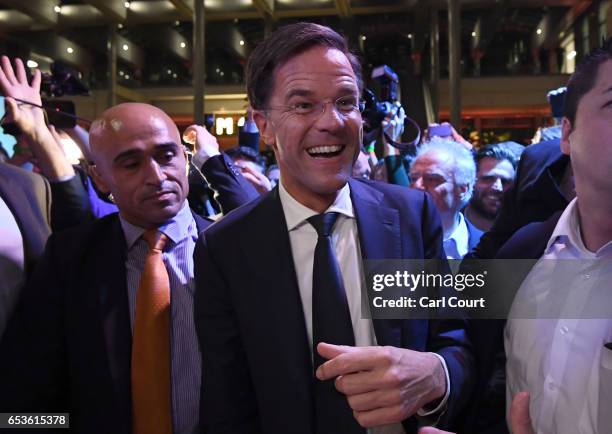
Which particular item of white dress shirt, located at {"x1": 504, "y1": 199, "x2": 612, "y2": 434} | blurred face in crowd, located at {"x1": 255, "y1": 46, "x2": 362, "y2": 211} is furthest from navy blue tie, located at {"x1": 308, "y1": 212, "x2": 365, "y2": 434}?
white dress shirt, located at {"x1": 504, "y1": 199, "x2": 612, "y2": 434}

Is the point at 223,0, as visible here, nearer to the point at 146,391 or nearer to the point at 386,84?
the point at 386,84

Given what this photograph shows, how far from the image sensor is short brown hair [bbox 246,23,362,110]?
0.87m

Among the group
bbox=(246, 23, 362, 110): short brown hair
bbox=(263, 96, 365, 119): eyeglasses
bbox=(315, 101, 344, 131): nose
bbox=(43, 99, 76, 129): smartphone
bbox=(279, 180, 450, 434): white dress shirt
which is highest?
bbox=(43, 99, 76, 129): smartphone

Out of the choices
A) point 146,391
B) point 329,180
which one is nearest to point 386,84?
point 329,180

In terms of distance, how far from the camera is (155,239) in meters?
1.12

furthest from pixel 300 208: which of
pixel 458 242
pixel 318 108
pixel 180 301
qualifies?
pixel 458 242

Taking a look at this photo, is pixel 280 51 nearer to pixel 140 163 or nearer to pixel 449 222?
pixel 140 163

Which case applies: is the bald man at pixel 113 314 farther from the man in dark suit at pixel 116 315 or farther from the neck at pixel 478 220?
the neck at pixel 478 220

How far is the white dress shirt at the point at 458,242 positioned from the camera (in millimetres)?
1367

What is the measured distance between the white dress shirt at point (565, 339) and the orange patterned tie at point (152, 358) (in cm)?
59

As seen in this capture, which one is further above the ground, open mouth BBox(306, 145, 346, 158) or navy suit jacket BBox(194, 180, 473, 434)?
open mouth BBox(306, 145, 346, 158)

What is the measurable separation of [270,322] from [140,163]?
486 mm

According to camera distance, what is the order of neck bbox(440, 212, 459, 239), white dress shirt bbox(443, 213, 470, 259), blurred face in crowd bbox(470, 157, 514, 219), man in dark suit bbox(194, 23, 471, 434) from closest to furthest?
1. man in dark suit bbox(194, 23, 471, 434)
2. white dress shirt bbox(443, 213, 470, 259)
3. neck bbox(440, 212, 459, 239)
4. blurred face in crowd bbox(470, 157, 514, 219)

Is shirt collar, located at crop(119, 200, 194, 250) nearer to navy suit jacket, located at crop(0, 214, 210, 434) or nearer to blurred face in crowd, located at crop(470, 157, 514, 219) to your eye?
navy suit jacket, located at crop(0, 214, 210, 434)
